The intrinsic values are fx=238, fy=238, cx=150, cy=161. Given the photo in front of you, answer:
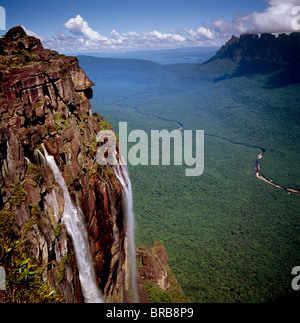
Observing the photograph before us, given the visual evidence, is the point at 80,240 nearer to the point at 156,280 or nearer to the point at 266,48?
the point at 156,280

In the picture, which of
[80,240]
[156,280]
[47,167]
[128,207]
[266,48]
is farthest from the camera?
[266,48]

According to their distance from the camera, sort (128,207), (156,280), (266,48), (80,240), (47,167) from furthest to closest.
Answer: (266,48)
(156,280)
(128,207)
(80,240)
(47,167)

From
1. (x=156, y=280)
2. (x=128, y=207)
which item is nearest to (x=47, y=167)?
(x=128, y=207)

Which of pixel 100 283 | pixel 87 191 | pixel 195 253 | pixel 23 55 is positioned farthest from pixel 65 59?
pixel 195 253

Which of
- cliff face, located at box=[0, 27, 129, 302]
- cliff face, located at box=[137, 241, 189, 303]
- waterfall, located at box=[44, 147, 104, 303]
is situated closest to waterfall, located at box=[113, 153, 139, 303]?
cliff face, located at box=[0, 27, 129, 302]

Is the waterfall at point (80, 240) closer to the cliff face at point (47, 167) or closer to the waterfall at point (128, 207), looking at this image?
the cliff face at point (47, 167)
